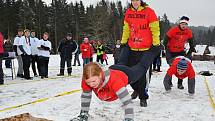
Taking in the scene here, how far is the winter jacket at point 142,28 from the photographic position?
18.1 feet

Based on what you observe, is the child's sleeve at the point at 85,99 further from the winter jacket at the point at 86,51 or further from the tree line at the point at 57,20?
the tree line at the point at 57,20

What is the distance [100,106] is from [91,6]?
2765 inches

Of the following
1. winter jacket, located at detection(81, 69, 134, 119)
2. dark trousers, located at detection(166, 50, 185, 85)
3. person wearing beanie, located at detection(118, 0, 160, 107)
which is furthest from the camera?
dark trousers, located at detection(166, 50, 185, 85)

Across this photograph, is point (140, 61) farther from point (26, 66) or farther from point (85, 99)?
point (26, 66)

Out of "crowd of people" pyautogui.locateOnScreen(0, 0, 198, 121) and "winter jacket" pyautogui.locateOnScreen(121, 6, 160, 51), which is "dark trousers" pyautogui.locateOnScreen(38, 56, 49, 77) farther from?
"winter jacket" pyautogui.locateOnScreen(121, 6, 160, 51)

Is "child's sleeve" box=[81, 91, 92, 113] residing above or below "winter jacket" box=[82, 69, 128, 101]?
below

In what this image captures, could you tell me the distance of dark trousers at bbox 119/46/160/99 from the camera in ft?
16.5

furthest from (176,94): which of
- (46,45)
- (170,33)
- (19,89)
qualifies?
(46,45)

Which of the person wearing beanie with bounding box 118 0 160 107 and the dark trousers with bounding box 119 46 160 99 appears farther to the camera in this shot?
the person wearing beanie with bounding box 118 0 160 107

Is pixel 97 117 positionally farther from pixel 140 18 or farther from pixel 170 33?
pixel 170 33

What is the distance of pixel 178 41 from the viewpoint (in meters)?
7.42

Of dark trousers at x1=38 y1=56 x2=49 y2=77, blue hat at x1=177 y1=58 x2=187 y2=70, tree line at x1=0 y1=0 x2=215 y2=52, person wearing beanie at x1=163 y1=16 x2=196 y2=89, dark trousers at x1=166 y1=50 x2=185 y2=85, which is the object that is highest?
tree line at x1=0 y1=0 x2=215 y2=52

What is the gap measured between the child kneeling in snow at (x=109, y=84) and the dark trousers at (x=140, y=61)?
0.59 metres

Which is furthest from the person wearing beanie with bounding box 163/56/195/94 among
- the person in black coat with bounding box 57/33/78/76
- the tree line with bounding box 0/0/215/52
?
the tree line with bounding box 0/0/215/52
